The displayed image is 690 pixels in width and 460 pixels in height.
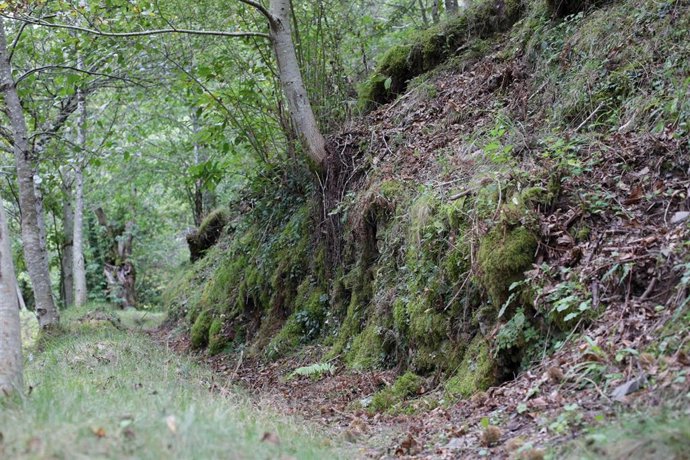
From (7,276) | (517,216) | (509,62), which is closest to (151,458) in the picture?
(7,276)

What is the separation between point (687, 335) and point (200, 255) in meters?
15.0

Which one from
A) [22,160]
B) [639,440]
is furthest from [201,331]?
[639,440]

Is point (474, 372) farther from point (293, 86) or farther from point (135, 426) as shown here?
point (293, 86)

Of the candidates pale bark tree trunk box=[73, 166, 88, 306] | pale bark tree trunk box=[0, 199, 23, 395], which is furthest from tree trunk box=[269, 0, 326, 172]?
pale bark tree trunk box=[73, 166, 88, 306]

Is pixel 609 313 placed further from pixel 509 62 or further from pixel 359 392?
pixel 509 62

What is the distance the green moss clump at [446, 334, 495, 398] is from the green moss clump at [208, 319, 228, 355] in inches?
231

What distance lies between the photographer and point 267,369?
849 centimetres

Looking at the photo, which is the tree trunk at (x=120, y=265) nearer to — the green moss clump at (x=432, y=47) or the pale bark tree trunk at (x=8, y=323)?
the green moss clump at (x=432, y=47)

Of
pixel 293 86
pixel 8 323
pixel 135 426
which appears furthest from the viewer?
pixel 293 86

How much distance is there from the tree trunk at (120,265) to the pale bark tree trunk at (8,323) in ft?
61.2

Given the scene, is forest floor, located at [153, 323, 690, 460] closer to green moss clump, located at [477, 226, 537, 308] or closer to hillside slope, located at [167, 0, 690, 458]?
hillside slope, located at [167, 0, 690, 458]

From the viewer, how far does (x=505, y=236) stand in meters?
5.27

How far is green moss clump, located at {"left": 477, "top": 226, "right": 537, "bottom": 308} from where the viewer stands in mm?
5078

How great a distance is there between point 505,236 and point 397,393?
1.86 metres
